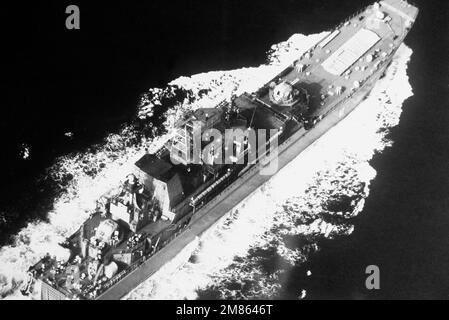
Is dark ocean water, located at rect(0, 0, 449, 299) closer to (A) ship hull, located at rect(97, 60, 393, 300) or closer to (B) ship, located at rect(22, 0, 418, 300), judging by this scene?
(A) ship hull, located at rect(97, 60, 393, 300)

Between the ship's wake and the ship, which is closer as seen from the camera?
the ship

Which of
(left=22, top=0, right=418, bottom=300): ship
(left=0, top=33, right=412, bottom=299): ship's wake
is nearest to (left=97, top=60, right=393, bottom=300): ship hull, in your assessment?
(left=22, top=0, right=418, bottom=300): ship

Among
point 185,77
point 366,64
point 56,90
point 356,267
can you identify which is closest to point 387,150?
point 366,64

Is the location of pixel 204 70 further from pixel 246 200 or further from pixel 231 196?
pixel 231 196

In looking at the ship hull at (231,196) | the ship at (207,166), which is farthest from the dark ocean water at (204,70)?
the ship at (207,166)

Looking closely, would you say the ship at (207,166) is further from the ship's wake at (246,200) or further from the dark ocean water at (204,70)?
the dark ocean water at (204,70)

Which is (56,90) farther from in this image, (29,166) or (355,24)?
(355,24)
